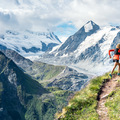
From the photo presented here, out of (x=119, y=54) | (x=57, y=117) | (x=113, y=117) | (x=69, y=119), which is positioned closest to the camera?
(x=113, y=117)

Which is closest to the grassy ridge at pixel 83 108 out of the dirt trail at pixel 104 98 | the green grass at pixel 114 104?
the dirt trail at pixel 104 98

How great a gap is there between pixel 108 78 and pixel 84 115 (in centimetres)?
943

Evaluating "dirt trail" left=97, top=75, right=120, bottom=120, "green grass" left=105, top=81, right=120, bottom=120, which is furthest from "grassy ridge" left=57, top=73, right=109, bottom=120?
"green grass" left=105, top=81, right=120, bottom=120

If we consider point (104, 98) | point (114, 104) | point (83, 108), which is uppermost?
point (104, 98)

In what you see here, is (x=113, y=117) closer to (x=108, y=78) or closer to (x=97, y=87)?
(x=97, y=87)

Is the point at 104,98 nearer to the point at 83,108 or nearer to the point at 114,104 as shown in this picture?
the point at 114,104

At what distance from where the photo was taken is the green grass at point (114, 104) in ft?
40.3

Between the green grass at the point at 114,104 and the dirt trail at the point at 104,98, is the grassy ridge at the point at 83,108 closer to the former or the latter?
the dirt trail at the point at 104,98

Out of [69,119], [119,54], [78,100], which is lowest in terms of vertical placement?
[69,119]

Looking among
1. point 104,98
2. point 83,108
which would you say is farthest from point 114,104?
point 83,108

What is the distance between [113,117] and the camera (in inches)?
476

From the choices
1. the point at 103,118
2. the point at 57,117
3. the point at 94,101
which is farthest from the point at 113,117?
the point at 57,117

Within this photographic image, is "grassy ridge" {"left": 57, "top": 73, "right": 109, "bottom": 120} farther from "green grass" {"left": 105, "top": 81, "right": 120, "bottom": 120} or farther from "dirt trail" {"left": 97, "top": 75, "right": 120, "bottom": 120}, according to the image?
"green grass" {"left": 105, "top": 81, "right": 120, "bottom": 120}

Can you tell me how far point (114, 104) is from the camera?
45.6 ft
